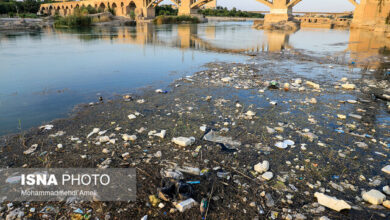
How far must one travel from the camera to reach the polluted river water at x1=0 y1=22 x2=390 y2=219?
1913 millimetres

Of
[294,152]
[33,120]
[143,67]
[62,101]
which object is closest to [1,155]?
[33,120]

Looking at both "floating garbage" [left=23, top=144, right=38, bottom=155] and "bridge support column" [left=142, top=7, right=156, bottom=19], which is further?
"bridge support column" [left=142, top=7, right=156, bottom=19]

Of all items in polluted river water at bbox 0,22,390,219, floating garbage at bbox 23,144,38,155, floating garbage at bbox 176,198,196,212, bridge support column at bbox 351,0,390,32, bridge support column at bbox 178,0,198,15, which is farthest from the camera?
bridge support column at bbox 178,0,198,15

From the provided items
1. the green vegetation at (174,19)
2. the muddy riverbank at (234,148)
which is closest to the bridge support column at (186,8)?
the green vegetation at (174,19)

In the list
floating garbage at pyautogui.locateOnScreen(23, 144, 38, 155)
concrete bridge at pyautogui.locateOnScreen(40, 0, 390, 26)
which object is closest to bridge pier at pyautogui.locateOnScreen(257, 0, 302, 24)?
concrete bridge at pyautogui.locateOnScreen(40, 0, 390, 26)

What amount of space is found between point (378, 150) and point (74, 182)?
3373 millimetres

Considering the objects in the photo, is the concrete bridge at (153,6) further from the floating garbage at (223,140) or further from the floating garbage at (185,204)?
the floating garbage at (185,204)

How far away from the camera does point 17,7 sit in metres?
59.2

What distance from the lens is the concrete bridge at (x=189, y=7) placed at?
27983mm

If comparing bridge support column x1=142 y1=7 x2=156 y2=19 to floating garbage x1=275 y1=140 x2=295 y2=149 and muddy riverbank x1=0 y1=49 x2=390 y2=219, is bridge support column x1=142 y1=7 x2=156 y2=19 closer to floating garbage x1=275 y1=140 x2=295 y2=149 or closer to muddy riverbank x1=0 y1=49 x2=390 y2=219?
muddy riverbank x1=0 y1=49 x2=390 y2=219

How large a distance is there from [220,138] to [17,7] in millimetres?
77632

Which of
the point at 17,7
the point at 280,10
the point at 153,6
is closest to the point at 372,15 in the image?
the point at 280,10

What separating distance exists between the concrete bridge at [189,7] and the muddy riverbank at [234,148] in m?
31.2

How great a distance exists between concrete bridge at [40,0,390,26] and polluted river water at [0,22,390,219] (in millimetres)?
29552
